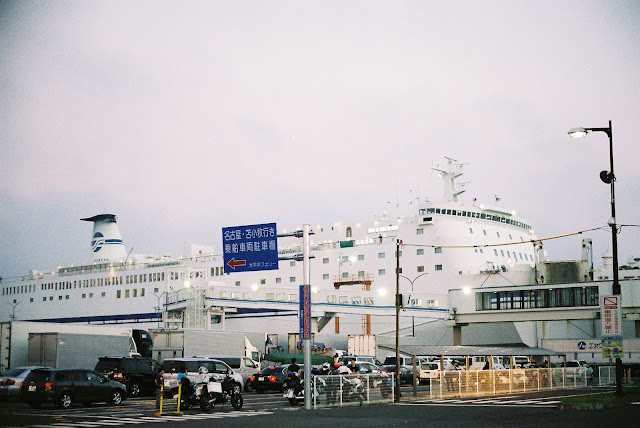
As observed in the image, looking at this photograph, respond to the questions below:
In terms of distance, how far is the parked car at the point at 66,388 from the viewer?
23500 millimetres

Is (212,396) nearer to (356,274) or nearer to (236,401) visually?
(236,401)

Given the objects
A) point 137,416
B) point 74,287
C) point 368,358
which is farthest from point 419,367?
point 74,287

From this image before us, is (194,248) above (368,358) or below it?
above

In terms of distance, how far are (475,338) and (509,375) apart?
33.4 metres

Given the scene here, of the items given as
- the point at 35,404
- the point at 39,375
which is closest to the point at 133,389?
the point at 35,404

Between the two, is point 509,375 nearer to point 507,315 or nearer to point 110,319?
point 507,315

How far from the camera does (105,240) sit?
97875 mm

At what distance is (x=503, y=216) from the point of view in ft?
237

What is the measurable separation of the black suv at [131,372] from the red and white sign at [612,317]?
61.8 feet

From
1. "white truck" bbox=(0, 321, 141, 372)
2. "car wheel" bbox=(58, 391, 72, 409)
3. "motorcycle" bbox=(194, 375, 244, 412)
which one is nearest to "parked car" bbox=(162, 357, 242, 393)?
"car wheel" bbox=(58, 391, 72, 409)

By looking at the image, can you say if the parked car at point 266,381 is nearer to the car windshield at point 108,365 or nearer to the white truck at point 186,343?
the white truck at point 186,343

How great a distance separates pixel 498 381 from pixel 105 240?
7658cm

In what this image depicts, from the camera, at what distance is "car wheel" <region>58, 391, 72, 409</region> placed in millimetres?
23938

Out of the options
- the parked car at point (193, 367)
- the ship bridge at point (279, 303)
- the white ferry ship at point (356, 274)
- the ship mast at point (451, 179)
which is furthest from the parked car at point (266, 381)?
the ship mast at point (451, 179)
